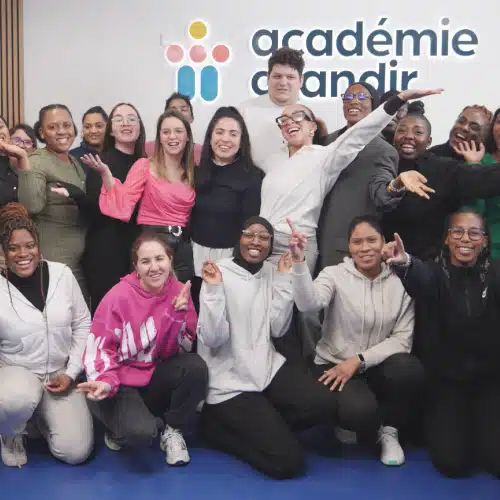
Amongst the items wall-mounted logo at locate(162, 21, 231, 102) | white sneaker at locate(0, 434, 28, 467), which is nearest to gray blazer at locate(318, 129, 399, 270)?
white sneaker at locate(0, 434, 28, 467)

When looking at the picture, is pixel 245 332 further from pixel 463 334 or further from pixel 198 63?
pixel 198 63

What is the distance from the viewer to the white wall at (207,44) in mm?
5668

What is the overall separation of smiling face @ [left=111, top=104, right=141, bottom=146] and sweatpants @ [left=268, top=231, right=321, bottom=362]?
102 centimetres

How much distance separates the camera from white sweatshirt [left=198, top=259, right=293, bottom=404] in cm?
319

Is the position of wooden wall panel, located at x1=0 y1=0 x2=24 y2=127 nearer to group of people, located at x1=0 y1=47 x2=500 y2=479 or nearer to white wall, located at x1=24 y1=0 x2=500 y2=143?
white wall, located at x1=24 y1=0 x2=500 y2=143

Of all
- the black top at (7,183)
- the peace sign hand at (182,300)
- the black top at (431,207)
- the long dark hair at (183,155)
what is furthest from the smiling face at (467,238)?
the black top at (7,183)

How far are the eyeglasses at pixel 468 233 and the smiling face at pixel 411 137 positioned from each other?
64 cm

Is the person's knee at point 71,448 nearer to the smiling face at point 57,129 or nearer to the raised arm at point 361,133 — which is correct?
the smiling face at point 57,129

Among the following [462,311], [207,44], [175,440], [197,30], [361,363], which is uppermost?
[197,30]

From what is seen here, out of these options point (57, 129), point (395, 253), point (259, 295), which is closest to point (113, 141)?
point (57, 129)

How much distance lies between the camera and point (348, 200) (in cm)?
355

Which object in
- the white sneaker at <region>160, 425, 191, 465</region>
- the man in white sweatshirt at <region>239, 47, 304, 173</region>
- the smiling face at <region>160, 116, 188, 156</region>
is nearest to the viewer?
the white sneaker at <region>160, 425, 191, 465</region>

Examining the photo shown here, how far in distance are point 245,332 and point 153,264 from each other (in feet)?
1.77

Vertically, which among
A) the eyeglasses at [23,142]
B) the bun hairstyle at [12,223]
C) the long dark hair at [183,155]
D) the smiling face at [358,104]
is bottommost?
the bun hairstyle at [12,223]
